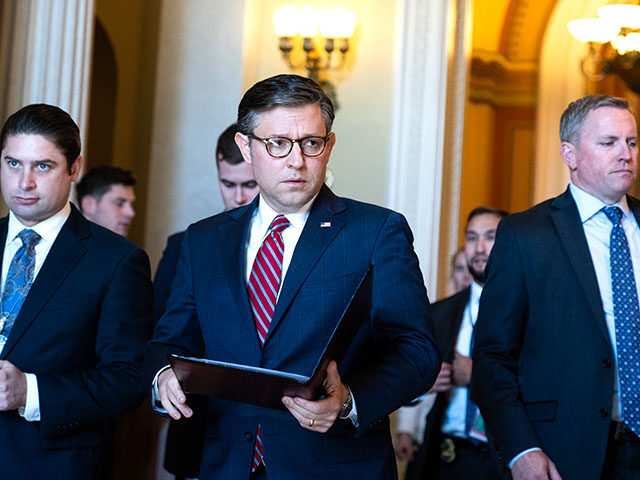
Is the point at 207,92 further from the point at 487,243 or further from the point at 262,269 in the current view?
the point at 262,269

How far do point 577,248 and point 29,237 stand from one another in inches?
72.0

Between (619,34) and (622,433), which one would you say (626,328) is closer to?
(622,433)

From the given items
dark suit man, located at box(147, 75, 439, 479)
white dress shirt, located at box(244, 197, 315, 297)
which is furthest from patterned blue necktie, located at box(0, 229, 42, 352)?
white dress shirt, located at box(244, 197, 315, 297)

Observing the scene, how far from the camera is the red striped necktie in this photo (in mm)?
2746

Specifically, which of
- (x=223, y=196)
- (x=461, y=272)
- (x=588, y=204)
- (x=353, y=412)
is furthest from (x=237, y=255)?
(x=461, y=272)

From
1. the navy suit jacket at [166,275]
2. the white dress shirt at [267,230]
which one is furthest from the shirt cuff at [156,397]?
the navy suit jacket at [166,275]

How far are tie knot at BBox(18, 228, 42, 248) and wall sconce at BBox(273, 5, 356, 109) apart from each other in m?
3.94

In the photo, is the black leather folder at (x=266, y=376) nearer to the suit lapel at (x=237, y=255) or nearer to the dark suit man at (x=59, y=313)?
the suit lapel at (x=237, y=255)

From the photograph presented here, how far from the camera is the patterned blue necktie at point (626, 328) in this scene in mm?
3246

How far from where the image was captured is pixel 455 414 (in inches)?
181

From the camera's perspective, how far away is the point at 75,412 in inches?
125

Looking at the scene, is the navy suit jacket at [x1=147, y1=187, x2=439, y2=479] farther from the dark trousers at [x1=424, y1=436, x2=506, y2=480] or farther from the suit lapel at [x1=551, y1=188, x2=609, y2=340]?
the dark trousers at [x1=424, y1=436, x2=506, y2=480]

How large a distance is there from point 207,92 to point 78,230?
3.56 m

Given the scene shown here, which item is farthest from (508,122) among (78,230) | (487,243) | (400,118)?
(78,230)
